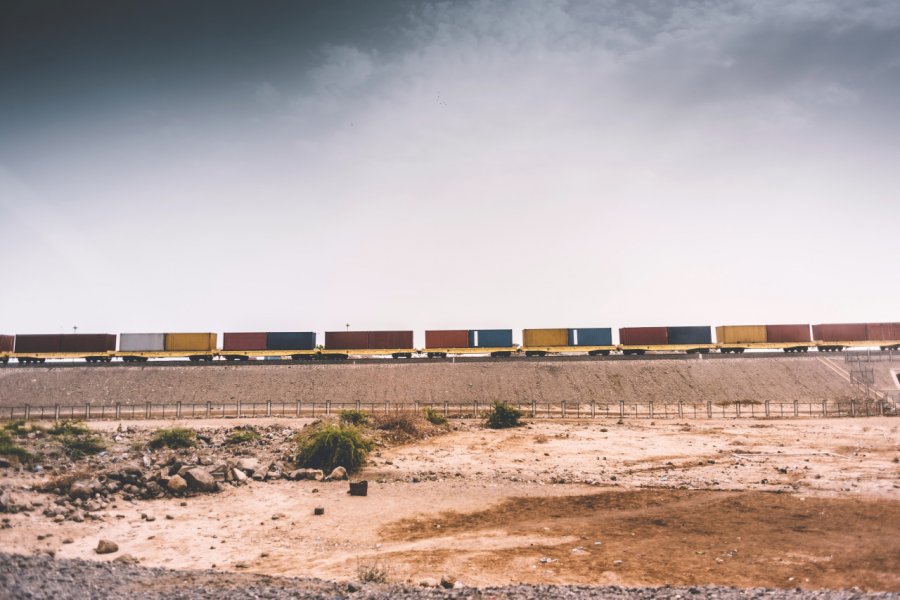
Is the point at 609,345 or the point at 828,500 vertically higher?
the point at 609,345

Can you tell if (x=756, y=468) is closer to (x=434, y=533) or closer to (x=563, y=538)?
(x=563, y=538)

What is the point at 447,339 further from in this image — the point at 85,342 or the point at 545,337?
the point at 85,342

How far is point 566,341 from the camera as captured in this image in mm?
58656

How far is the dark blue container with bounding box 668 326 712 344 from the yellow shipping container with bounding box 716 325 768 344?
4.94 feet

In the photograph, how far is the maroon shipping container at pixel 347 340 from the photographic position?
58.0 meters

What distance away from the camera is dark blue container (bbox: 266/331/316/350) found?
57469 mm

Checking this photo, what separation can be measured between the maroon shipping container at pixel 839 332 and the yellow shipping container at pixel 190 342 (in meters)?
69.3

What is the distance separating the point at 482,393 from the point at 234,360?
2790cm

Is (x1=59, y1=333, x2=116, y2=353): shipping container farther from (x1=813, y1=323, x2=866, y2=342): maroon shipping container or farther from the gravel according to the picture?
(x1=813, y1=323, x2=866, y2=342): maroon shipping container

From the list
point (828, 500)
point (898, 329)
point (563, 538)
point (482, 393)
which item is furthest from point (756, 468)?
point (898, 329)

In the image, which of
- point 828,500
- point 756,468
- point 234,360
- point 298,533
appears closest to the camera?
point 298,533

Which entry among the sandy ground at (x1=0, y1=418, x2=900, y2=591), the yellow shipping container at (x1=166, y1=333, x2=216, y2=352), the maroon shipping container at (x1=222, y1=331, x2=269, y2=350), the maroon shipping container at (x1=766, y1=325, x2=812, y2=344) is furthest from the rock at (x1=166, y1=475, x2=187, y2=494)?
the maroon shipping container at (x1=766, y1=325, x2=812, y2=344)

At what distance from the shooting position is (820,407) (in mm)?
43375

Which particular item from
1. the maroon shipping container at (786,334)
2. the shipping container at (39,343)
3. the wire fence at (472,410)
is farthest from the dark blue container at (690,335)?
the shipping container at (39,343)
